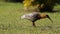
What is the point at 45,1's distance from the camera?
75.0 feet

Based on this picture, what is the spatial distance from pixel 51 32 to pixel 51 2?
1156 centimetres

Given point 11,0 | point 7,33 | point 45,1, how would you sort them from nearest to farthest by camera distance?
point 7,33
point 45,1
point 11,0

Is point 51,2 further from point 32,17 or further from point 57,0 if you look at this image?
point 32,17

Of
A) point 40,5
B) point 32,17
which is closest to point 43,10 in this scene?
point 40,5

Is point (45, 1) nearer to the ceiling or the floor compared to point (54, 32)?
nearer to the ceiling

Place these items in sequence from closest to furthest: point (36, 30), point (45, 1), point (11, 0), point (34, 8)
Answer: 1. point (36, 30)
2. point (45, 1)
3. point (34, 8)
4. point (11, 0)

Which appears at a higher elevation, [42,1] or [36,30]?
[42,1]

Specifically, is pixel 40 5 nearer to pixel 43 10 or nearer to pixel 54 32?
pixel 43 10

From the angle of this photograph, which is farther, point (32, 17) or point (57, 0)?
point (57, 0)

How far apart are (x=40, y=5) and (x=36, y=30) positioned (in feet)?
38.2

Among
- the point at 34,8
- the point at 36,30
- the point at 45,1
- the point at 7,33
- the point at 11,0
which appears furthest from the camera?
the point at 11,0

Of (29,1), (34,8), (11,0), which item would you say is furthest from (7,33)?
(11,0)

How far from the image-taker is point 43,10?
76.9 ft

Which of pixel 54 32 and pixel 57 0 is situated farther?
pixel 57 0
